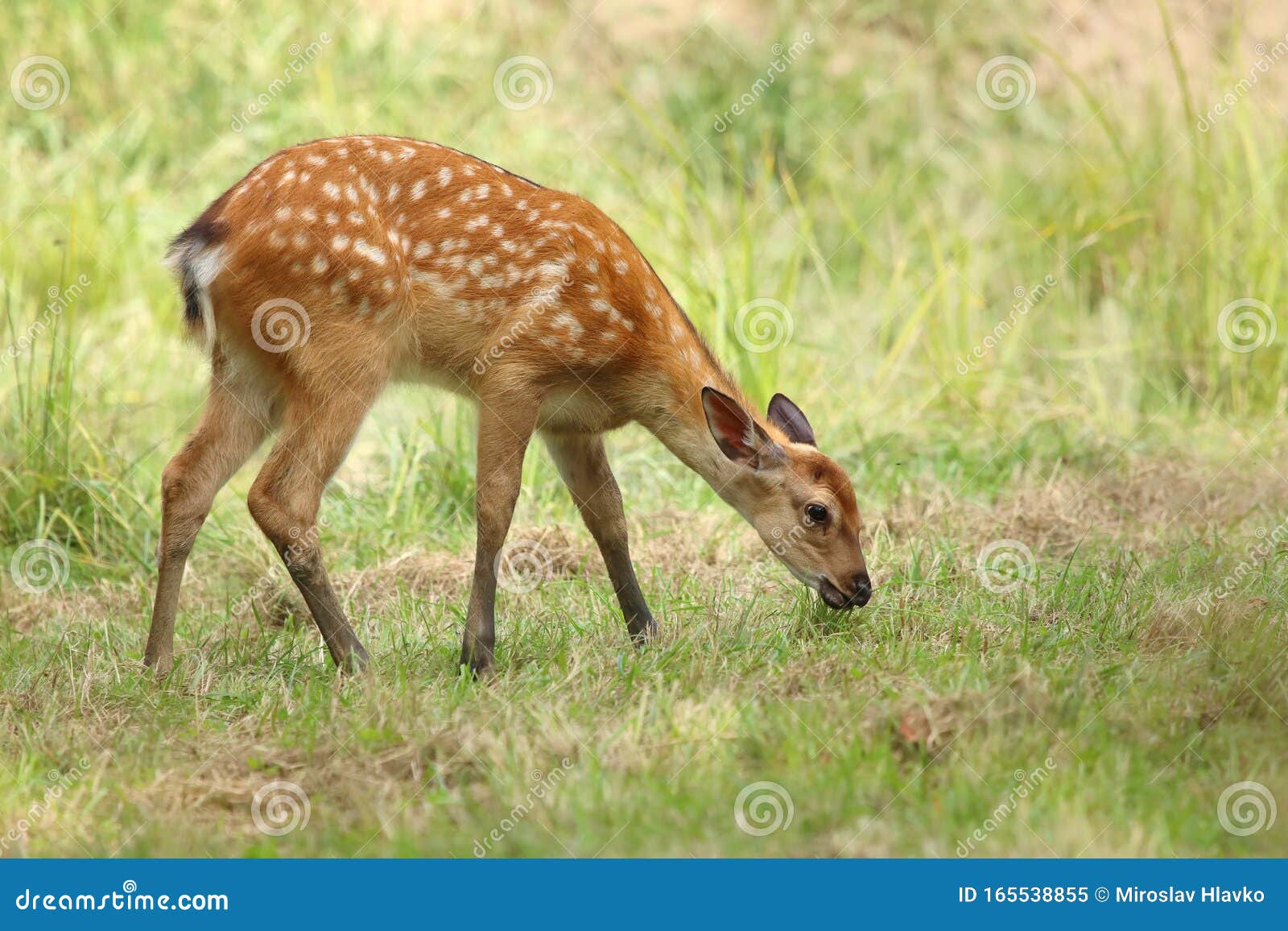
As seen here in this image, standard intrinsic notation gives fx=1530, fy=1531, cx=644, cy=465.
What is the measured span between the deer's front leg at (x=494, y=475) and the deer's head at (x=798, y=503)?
2.17 ft

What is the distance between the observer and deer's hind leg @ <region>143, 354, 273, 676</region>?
5398 mm

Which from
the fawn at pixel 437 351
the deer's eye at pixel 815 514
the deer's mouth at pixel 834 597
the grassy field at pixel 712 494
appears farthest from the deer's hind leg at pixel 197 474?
the deer's mouth at pixel 834 597

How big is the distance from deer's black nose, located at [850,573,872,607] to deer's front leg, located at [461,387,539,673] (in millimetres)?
1234

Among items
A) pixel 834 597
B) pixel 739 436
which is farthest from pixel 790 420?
pixel 834 597

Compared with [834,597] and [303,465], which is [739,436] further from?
[303,465]

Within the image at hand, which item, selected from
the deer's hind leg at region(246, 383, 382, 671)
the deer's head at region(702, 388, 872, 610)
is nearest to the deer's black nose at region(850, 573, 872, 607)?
the deer's head at region(702, 388, 872, 610)

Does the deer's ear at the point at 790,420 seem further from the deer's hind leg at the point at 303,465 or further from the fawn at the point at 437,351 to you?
the deer's hind leg at the point at 303,465

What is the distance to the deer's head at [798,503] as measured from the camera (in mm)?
5387

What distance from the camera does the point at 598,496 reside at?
5859 mm

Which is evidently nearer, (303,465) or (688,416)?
(303,465)

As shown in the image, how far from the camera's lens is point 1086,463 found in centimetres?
755

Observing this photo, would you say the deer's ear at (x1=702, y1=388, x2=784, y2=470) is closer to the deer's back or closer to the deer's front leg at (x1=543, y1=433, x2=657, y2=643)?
the deer's back

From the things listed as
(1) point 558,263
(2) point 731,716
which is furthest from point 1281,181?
(2) point 731,716

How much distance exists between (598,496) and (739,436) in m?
0.67
